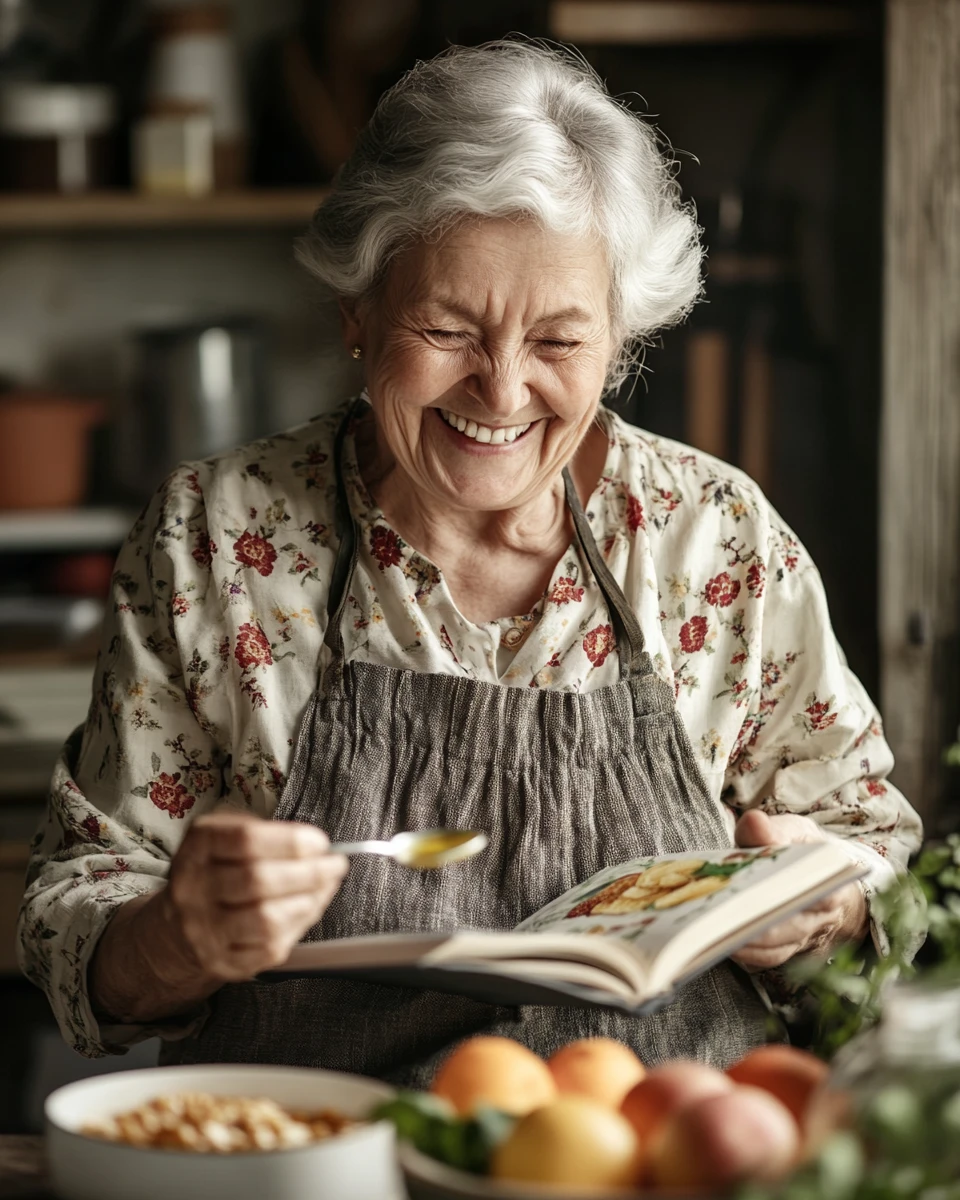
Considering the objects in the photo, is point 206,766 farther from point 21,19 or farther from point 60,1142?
point 21,19

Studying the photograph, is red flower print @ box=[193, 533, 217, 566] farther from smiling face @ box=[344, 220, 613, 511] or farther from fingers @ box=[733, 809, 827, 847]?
fingers @ box=[733, 809, 827, 847]

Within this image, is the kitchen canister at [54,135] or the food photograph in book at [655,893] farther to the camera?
the kitchen canister at [54,135]

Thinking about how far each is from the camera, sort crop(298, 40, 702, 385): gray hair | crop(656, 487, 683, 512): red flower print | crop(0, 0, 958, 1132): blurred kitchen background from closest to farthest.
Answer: crop(298, 40, 702, 385): gray hair < crop(656, 487, 683, 512): red flower print < crop(0, 0, 958, 1132): blurred kitchen background

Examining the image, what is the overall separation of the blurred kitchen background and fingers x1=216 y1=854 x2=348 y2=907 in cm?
130

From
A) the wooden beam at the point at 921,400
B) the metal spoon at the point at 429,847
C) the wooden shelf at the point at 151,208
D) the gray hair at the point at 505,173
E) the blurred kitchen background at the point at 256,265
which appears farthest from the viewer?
the wooden shelf at the point at 151,208

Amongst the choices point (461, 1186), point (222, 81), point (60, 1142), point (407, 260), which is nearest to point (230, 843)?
point (60, 1142)

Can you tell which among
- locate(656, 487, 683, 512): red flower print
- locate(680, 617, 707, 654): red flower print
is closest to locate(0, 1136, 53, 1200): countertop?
locate(680, 617, 707, 654): red flower print

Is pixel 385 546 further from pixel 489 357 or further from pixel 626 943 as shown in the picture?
pixel 626 943

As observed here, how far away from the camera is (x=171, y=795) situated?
4.64 feet

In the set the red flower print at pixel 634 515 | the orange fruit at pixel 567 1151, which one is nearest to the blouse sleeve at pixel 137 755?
the red flower print at pixel 634 515

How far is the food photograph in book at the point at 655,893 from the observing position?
105 cm

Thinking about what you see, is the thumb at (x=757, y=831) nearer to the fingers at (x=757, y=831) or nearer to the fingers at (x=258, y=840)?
the fingers at (x=757, y=831)

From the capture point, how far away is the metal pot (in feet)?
8.67

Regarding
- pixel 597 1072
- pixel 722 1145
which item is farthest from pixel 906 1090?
pixel 597 1072
